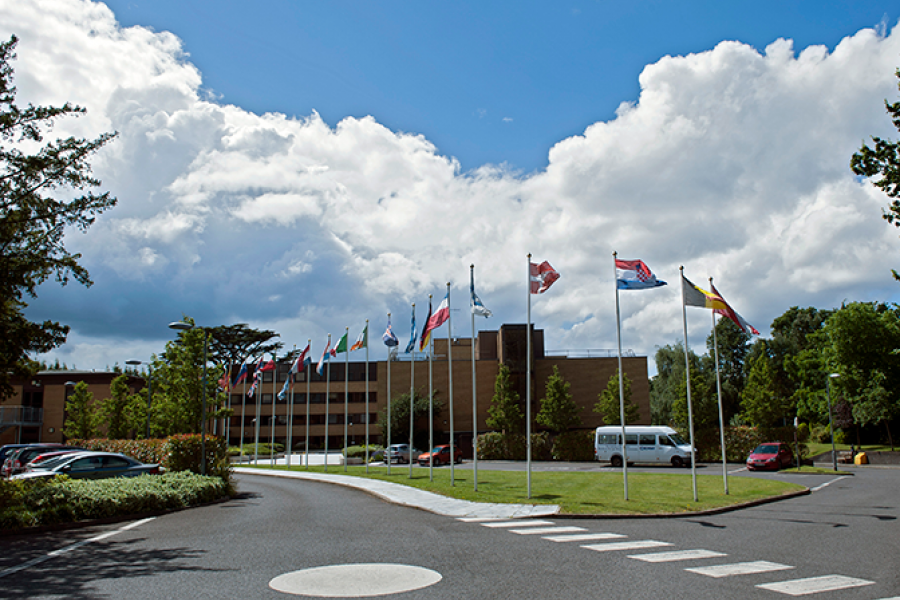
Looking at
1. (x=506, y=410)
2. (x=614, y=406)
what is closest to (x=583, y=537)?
(x=614, y=406)

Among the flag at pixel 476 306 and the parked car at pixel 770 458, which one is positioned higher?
the flag at pixel 476 306

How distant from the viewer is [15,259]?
17.3 meters

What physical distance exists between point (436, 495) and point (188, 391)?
1690 centimetres

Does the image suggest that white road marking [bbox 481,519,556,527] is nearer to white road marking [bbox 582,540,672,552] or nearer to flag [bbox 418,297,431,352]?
white road marking [bbox 582,540,672,552]

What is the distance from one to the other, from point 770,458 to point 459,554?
2982cm

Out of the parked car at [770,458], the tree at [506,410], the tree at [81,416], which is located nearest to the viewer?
the parked car at [770,458]

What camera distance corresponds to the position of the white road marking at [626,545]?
11039 mm

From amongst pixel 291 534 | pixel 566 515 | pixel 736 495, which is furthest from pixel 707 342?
pixel 291 534

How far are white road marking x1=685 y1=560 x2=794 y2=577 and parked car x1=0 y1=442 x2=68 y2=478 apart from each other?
1141 inches

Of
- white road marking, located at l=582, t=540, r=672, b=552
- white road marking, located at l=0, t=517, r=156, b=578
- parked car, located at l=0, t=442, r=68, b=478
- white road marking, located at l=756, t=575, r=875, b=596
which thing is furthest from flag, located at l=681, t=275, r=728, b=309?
parked car, located at l=0, t=442, r=68, b=478

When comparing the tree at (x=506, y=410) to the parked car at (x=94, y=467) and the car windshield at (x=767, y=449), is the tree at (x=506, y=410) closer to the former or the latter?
the car windshield at (x=767, y=449)

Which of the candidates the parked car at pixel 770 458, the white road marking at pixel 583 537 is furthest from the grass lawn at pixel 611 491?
the parked car at pixel 770 458

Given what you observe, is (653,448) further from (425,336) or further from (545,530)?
(545,530)

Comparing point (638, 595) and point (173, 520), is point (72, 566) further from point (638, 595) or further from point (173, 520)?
point (638, 595)
